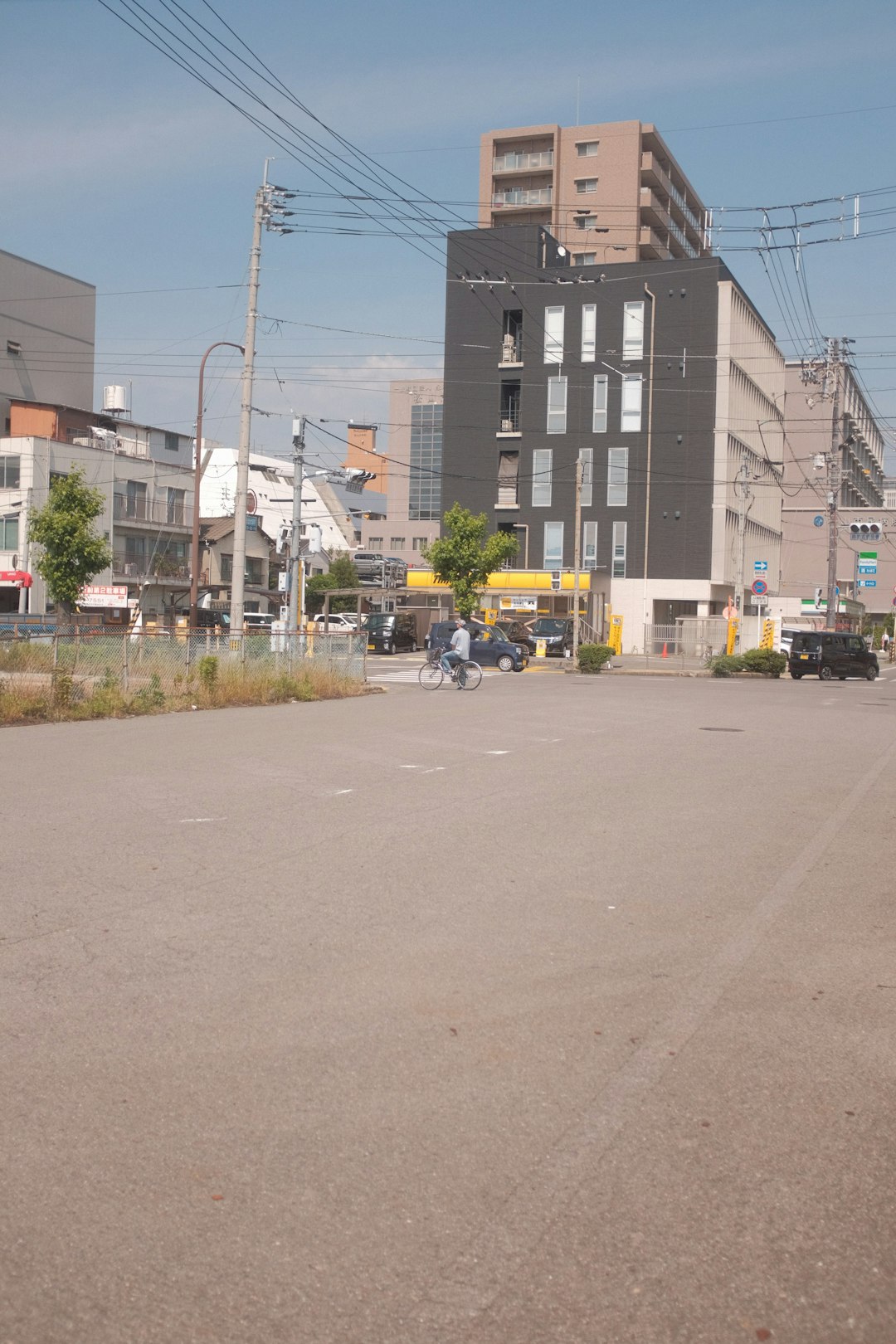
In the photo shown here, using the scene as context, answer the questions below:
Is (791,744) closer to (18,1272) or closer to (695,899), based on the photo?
(695,899)

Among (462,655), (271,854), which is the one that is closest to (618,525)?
(462,655)

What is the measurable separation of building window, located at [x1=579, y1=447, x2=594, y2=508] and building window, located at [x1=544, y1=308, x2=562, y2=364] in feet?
18.8

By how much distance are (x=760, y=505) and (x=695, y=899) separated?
3287 inches

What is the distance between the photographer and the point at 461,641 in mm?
30031

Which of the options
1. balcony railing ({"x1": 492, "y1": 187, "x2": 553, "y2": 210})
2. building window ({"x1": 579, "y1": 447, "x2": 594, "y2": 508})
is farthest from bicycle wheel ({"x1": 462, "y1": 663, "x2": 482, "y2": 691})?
balcony railing ({"x1": 492, "y1": 187, "x2": 553, "y2": 210})

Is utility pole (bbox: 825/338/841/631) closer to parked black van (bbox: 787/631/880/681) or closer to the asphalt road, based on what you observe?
parked black van (bbox: 787/631/880/681)

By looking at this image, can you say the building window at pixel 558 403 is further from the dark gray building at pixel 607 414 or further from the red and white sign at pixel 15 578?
the red and white sign at pixel 15 578

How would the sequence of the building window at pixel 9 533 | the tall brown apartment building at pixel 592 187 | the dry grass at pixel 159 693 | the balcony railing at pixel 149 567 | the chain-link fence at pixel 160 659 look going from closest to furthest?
1. the dry grass at pixel 159 693
2. the chain-link fence at pixel 160 659
3. the building window at pixel 9 533
4. the balcony railing at pixel 149 567
5. the tall brown apartment building at pixel 592 187

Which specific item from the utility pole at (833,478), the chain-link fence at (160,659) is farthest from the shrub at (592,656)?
the chain-link fence at (160,659)

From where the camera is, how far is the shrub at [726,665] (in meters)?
45.2

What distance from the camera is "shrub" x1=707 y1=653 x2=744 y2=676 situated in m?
45.2

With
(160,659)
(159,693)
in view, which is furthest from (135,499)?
(159,693)

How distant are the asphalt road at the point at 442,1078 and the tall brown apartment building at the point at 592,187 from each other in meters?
76.2

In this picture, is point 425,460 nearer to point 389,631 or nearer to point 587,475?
point 587,475
